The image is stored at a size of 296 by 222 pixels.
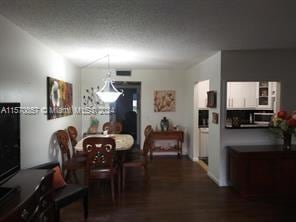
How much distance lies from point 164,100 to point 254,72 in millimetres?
2896

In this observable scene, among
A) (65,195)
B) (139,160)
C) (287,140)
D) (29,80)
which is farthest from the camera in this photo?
(139,160)

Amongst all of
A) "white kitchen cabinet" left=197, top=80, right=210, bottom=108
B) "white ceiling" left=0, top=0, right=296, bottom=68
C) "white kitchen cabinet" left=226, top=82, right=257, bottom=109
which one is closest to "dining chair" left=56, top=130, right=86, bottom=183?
"white ceiling" left=0, top=0, right=296, bottom=68

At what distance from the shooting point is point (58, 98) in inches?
169

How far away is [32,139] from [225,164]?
10.3 feet

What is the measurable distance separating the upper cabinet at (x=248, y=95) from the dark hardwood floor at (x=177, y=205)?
1887 mm

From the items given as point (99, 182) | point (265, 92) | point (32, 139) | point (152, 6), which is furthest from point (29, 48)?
point (265, 92)

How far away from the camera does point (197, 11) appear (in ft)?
7.59

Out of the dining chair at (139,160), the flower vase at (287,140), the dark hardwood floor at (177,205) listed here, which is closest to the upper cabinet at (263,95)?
the flower vase at (287,140)

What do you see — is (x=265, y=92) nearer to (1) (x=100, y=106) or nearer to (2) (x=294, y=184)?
(2) (x=294, y=184)

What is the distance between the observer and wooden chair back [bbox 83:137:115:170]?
11.6 feet

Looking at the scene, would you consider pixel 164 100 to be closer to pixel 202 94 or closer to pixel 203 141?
pixel 202 94

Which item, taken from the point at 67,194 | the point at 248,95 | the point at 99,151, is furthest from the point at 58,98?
the point at 248,95

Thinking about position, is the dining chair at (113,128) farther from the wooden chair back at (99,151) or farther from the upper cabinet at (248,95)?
the upper cabinet at (248,95)

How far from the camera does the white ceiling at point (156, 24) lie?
7.15ft
